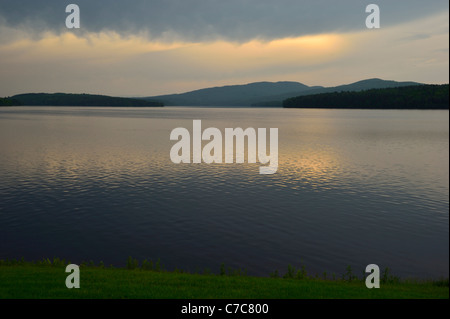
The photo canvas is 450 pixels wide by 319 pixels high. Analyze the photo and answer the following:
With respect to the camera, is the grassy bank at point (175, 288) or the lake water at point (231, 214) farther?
the lake water at point (231, 214)

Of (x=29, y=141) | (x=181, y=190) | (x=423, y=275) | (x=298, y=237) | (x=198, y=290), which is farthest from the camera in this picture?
(x=29, y=141)

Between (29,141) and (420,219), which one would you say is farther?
(29,141)

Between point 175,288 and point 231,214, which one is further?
point 231,214

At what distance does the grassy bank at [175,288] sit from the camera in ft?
43.6

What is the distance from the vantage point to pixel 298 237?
2534 cm

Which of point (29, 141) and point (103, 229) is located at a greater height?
point (29, 141)

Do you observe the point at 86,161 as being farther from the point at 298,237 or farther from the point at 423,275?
the point at 423,275

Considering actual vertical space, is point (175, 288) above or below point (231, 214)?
above

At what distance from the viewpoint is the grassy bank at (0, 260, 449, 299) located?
523 inches

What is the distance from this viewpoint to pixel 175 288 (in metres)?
14.2

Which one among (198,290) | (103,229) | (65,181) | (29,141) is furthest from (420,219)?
(29,141)

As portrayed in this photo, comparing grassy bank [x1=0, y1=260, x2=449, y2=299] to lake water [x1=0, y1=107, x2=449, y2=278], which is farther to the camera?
lake water [x1=0, y1=107, x2=449, y2=278]
